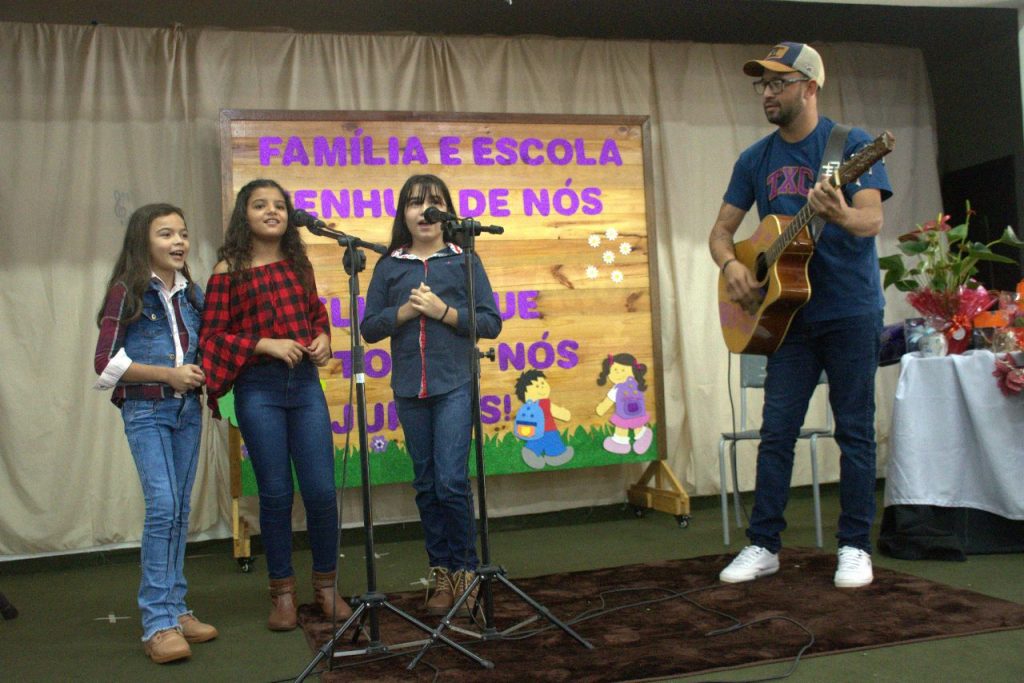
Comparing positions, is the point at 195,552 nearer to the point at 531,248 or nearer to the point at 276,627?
the point at 276,627

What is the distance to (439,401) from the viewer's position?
2.98 meters

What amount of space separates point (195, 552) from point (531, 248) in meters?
2.11

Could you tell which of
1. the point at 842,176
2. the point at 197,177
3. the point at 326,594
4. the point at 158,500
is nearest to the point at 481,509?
the point at 326,594

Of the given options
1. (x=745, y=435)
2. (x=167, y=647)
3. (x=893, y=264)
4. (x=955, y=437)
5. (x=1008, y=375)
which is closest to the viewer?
(x=167, y=647)

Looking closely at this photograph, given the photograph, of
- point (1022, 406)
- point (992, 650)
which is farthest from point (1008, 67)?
point (992, 650)

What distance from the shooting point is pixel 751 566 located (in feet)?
10.6

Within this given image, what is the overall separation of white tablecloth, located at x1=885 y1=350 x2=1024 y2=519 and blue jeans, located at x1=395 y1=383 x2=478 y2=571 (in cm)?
169

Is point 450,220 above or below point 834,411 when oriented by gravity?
above

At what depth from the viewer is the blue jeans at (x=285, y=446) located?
2.92 m

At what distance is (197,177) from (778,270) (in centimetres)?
277

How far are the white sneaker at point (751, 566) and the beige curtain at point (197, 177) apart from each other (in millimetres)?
1674

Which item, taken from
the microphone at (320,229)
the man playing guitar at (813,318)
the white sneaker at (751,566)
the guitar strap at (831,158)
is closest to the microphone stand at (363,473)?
the microphone at (320,229)

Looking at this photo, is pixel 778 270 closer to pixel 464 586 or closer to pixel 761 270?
pixel 761 270

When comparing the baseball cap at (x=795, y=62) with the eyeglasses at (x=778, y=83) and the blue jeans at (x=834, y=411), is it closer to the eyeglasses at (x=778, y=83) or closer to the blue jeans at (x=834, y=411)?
the eyeglasses at (x=778, y=83)
